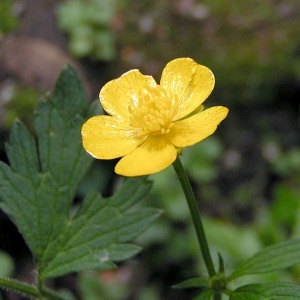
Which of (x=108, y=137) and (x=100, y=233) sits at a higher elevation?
(x=108, y=137)

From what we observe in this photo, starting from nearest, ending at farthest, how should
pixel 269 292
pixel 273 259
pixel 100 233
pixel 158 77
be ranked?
pixel 269 292 → pixel 273 259 → pixel 100 233 → pixel 158 77

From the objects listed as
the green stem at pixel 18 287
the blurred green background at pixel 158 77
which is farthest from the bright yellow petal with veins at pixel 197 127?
the blurred green background at pixel 158 77

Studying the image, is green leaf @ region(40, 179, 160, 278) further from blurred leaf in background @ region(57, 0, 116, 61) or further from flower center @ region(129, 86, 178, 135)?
blurred leaf in background @ region(57, 0, 116, 61)

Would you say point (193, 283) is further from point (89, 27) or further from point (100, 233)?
point (89, 27)

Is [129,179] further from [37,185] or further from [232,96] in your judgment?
[232,96]

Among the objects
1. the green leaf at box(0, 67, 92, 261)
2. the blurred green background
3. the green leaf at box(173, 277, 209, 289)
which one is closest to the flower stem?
the green leaf at box(173, 277, 209, 289)

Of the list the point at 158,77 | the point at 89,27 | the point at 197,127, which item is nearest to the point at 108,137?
the point at 197,127
